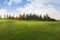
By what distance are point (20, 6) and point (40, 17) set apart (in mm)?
1296

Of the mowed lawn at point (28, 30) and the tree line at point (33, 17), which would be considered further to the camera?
the tree line at point (33, 17)

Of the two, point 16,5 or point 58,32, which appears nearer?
point 58,32

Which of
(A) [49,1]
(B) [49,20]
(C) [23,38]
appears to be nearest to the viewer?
(C) [23,38]

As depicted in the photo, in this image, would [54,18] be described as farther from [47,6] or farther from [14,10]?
[14,10]

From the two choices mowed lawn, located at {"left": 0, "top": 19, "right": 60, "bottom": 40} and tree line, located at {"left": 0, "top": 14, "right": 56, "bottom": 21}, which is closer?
mowed lawn, located at {"left": 0, "top": 19, "right": 60, "bottom": 40}

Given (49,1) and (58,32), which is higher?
(49,1)

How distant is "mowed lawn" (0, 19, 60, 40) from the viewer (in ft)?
25.3

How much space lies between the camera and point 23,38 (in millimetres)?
7602

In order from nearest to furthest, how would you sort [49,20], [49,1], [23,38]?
[23,38]
[49,1]
[49,20]

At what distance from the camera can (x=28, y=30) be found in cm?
815

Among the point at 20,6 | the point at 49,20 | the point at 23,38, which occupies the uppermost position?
the point at 20,6

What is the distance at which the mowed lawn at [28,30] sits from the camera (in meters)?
7.71

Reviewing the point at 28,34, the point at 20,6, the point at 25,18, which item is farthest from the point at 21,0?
the point at 28,34

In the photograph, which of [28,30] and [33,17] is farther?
[33,17]
